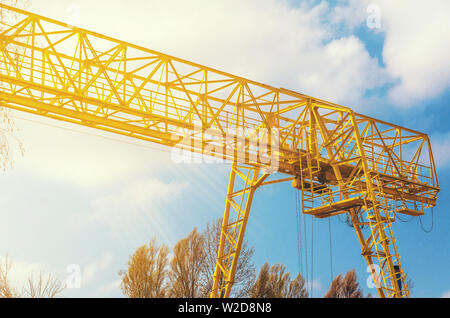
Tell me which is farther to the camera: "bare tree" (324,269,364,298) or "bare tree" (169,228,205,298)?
"bare tree" (324,269,364,298)

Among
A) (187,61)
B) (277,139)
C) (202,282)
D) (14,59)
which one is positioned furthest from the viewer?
(202,282)

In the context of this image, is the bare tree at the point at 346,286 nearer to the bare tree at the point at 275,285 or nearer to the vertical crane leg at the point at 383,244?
the bare tree at the point at 275,285

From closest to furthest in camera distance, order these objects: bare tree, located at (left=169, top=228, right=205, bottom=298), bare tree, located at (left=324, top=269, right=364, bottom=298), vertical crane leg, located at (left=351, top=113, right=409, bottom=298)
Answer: vertical crane leg, located at (left=351, top=113, right=409, bottom=298) → bare tree, located at (left=169, top=228, right=205, bottom=298) → bare tree, located at (left=324, top=269, right=364, bottom=298)

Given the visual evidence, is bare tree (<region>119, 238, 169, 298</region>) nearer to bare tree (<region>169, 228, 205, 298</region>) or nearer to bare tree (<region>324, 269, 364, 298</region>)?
bare tree (<region>169, 228, 205, 298</region>)

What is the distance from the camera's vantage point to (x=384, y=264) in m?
18.6

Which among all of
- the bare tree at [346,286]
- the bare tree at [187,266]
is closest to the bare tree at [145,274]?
the bare tree at [187,266]

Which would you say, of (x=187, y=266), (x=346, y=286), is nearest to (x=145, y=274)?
(x=187, y=266)

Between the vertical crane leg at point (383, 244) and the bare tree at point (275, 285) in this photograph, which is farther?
the bare tree at point (275, 285)

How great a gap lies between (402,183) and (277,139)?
22.8 ft

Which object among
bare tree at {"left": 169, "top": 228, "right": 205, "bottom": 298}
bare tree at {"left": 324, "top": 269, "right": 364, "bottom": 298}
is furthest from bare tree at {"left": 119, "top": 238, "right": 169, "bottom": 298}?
bare tree at {"left": 324, "top": 269, "right": 364, "bottom": 298}

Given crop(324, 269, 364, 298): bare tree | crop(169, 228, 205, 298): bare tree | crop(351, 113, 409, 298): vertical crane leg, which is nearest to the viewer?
crop(351, 113, 409, 298): vertical crane leg
